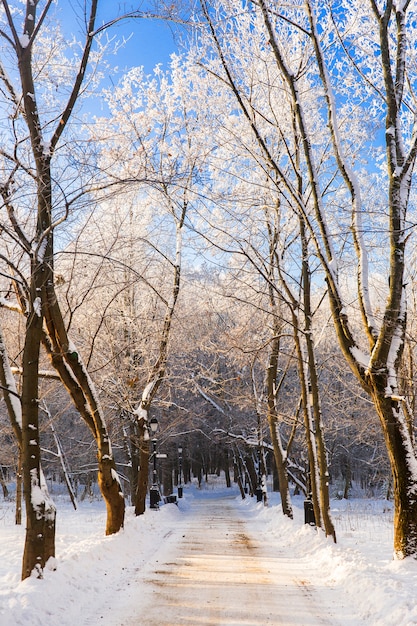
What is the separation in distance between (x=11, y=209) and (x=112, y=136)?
187 cm

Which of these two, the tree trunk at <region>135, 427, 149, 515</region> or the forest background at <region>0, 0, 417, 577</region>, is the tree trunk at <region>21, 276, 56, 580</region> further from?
the tree trunk at <region>135, 427, 149, 515</region>

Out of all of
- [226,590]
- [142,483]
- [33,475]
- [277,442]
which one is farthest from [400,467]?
[142,483]

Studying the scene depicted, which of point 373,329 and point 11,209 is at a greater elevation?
point 11,209

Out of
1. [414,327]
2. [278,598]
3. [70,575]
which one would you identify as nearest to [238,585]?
[278,598]

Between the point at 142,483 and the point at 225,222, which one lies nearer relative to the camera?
the point at 225,222

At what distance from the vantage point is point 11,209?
25.2ft

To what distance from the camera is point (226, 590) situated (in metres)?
7.59

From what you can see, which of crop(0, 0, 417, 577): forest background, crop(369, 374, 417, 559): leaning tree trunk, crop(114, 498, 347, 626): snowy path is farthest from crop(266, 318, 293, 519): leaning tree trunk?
crop(369, 374, 417, 559): leaning tree trunk

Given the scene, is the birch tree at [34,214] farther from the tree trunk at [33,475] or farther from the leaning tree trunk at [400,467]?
the leaning tree trunk at [400,467]

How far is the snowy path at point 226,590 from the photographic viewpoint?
19.9ft

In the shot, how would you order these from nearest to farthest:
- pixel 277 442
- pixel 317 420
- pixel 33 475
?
pixel 33 475, pixel 317 420, pixel 277 442

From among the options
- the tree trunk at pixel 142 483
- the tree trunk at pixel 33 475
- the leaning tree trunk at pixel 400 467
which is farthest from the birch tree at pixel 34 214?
the tree trunk at pixel 142 483

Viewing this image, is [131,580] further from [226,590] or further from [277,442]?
[277,442]

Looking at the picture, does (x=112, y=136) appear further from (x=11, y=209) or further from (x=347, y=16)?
(x=347, y=16)
